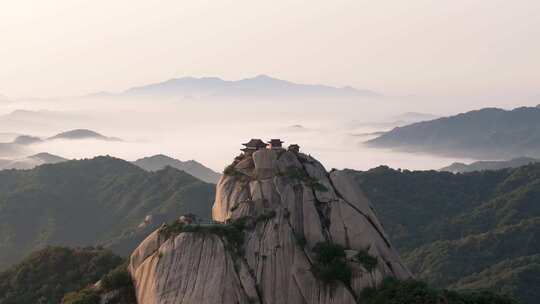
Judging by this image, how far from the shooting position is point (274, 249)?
149 ft

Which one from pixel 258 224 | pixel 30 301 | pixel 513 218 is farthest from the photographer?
pixel 513 218

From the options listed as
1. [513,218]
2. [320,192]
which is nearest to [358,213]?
[320,192]

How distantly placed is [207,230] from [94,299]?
927cm

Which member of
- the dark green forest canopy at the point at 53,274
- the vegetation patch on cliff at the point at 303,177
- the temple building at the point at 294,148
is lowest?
the dark green forest canopy at the point at 53,274

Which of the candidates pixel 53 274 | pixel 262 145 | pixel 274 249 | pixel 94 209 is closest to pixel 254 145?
pixel 262 145

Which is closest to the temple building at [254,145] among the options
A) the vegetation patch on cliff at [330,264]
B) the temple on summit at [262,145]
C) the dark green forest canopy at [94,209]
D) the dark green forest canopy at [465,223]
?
the temple on summit at [262,145]

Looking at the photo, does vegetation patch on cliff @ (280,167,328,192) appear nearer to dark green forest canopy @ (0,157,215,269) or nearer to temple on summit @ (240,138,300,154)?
temple on summit @ (240,138,300,154)

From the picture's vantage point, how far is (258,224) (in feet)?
155

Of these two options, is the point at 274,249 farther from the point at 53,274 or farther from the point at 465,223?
the point at 465,223

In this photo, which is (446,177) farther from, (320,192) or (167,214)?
(320,192)

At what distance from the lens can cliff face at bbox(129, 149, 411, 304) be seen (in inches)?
1722

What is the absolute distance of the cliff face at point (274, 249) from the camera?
43.8 meters

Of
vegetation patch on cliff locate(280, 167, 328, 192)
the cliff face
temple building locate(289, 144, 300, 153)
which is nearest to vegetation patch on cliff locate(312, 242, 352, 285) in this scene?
the cliff face

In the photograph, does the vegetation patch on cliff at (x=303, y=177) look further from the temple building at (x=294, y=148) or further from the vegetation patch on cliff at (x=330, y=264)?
the vegetation patch on cliff at (x=330, y=264)
